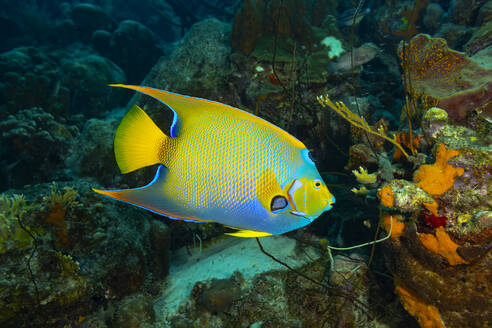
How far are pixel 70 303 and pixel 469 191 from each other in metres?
3.50

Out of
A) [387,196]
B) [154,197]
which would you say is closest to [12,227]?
[154,197]

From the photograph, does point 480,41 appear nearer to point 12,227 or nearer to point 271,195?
point 271,195

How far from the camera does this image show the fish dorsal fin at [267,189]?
1.35m

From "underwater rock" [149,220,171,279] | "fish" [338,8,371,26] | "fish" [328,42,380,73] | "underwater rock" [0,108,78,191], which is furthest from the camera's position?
"fish" [338,8,371,26]

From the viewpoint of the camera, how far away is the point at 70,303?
8.23 ft

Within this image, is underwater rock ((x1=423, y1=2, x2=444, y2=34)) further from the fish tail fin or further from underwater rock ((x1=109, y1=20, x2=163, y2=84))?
underwater rock ((x1=109, y1=20, x2=163, y2=84))

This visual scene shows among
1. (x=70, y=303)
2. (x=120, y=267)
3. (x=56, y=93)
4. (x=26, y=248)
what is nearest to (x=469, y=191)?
(x=120, y=267)

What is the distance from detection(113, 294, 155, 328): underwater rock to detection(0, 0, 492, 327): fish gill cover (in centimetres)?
1

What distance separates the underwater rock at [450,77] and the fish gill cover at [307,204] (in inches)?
0.6

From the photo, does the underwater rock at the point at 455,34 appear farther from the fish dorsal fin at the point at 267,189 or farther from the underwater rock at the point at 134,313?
the underwater rock at the point at 134,313

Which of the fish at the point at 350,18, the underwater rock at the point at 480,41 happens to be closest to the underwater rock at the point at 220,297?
the underwater rock at the point at 480,41

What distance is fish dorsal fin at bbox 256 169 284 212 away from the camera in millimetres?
1350

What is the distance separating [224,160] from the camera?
1344mm

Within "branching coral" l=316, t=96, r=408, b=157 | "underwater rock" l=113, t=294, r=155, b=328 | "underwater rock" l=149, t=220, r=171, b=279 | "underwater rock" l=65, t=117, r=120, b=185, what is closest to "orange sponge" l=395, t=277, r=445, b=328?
"branching coral" l=316, t=96, r=408, b=157
